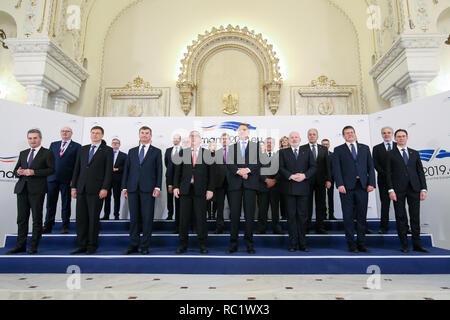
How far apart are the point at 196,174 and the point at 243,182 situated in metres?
0.56

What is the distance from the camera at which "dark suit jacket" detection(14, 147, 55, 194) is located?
11.0ft

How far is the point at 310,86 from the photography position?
7.58 meters

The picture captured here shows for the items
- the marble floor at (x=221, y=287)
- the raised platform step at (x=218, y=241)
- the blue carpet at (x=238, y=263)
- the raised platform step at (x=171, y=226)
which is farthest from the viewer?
the raised platform step at (x=171, y=226)

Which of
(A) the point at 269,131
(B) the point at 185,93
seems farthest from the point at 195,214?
(B) the point at 185,93

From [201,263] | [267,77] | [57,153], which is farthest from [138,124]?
[267,77]

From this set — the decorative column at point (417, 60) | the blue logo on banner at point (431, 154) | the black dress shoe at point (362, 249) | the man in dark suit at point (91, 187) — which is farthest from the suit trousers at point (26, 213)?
the decorative column at point (417, 60)

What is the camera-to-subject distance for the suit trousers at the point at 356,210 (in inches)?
130

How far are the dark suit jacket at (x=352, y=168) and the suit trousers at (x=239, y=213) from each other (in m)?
1.05

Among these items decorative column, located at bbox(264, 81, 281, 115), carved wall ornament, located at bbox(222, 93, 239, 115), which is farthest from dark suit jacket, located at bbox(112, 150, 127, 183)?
decorative column, located at bbox(264, 81, 281, 115)

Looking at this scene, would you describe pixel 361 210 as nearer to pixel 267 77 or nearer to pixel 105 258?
pixel 105 258

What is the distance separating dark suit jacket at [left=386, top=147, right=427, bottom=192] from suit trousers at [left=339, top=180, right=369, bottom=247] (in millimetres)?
408

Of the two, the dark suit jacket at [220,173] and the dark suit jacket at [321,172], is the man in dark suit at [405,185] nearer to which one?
the dark suit jacket at [321,172]

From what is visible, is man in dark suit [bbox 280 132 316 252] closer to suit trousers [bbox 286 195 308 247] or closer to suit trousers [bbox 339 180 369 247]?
suit trousers [bbox 286 195 308 247]
